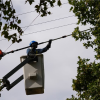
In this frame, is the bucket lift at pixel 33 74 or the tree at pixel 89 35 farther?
the tree at pixel 89 35

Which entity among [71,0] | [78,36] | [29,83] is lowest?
[29,83]

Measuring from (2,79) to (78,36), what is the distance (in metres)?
3.26

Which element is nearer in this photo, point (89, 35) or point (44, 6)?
point (44, 6)

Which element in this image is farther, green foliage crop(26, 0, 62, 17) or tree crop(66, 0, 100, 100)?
tree crop(66, 0, 100, 100)

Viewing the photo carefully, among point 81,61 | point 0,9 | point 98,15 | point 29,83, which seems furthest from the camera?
point 81,61

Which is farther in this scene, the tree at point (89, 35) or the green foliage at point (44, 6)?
the tree at point (89, 35)

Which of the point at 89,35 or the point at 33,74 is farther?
the point at 89,35

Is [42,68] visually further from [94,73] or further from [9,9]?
[94,73]

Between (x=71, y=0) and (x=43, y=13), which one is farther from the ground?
(x=71, y=0)

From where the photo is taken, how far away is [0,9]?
16.8 ft

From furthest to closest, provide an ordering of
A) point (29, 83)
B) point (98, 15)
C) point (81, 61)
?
point (81, 61) → point (98, 15) → point (29, 83)

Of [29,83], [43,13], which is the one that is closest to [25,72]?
[29,83]

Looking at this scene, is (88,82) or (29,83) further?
(88,82)

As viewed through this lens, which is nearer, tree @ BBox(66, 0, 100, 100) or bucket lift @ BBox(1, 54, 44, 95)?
bucket lift @ BBox(1, 54, 44, 95)
